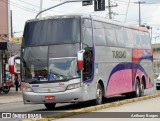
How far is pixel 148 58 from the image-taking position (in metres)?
28.1

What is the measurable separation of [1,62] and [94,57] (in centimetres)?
2180

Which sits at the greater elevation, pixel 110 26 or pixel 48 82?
pixel 110 26

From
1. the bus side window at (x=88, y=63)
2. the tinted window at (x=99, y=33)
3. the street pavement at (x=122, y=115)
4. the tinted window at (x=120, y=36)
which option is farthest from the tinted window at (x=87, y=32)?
the tinted window at (x=120, y=36)

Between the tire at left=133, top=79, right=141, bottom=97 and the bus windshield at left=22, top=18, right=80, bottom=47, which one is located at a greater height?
the bus windshield at left=22, top=18, right=80, bottom=47

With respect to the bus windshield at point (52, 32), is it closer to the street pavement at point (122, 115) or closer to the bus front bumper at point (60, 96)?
the bus front bumper at point (60, 96)

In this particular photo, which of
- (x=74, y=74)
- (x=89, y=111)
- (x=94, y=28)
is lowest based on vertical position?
(x=89, y=111)

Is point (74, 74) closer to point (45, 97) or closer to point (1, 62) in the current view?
point (45, 97)

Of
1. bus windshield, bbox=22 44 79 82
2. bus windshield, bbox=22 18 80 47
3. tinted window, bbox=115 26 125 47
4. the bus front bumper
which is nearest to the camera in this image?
the bus front bumper

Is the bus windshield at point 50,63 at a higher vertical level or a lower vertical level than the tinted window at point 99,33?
lower

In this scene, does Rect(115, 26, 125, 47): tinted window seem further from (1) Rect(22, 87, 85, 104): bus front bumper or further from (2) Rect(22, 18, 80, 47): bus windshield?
(1) Rect(22, 87, 85, 104): bus front bumper

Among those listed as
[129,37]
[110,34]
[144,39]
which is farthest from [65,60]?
[144,39]

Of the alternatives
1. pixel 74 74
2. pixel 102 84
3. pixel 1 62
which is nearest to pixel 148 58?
pixel 102 84

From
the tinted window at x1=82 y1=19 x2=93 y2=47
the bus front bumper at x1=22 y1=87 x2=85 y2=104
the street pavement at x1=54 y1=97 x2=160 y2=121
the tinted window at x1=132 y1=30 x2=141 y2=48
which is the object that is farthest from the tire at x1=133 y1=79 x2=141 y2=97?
the street pavement at x1=54 y1=97 x2=160 y2=121

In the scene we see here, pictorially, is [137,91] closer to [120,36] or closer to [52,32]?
[120,36]
